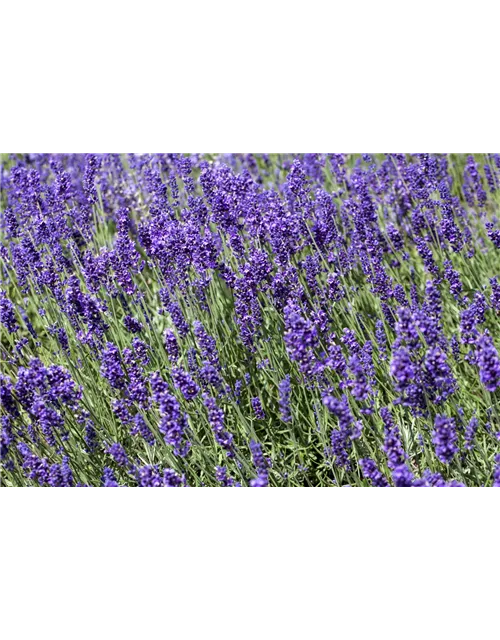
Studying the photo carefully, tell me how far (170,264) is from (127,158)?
2.09 meters

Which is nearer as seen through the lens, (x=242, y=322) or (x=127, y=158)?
(x=242, y=322)

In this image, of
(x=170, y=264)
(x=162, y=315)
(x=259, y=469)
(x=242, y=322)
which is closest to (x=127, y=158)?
(x=162, y=315)

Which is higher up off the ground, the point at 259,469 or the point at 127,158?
the point at 127,158

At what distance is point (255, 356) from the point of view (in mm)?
2881

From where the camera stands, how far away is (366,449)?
2480 millimetres

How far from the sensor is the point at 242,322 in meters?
2.66

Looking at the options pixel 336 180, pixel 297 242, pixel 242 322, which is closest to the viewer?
pixel 242 322

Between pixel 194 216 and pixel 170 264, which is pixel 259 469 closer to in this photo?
pixel 170 264

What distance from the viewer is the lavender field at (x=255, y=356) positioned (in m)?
2.21

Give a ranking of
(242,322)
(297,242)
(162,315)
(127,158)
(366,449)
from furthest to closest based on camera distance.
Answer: (127,158) → (162,315) → (297,242) → (242,322) → (366,449)

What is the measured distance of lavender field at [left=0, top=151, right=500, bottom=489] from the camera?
87.0 inches

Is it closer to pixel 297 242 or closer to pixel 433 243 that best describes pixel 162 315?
pixel 297 242

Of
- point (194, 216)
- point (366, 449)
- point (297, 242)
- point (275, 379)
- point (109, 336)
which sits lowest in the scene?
point (366, 449)
